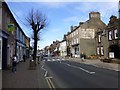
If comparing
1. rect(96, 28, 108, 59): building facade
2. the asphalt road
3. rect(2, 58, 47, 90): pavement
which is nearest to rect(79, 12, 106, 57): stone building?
rect(96, 28, 108, 59): building facade

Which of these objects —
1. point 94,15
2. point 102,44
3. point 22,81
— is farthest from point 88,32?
point 22,81

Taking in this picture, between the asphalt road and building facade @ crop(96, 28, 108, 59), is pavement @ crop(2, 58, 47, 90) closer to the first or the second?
the asphalt road

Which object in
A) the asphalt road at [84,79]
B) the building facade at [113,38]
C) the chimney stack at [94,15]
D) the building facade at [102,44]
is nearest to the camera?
the asphalt road at [84,79]

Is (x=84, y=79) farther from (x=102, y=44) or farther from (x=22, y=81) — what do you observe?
(x=102, y=44)

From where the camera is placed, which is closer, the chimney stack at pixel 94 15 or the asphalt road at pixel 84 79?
the asphalt road at pixel 84 79

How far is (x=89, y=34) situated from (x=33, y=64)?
42541 mm

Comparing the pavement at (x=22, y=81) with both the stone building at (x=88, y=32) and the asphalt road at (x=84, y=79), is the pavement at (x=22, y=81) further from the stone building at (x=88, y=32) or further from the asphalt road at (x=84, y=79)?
the stone building at (x=88, y=32)

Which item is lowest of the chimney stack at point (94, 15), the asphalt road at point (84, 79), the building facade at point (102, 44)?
the asphalt road at point (84, 79)


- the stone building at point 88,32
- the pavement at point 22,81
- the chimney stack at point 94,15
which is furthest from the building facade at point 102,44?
the pavement at point 22,81

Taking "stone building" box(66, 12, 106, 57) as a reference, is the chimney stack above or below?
above

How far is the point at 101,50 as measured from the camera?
54.3 m

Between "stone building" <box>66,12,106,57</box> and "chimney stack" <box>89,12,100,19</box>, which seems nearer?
"stone building" <box>66,12,106,57</box>

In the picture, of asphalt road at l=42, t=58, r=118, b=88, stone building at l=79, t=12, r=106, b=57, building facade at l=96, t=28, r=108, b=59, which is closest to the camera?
asphalt road at l=42, t=58, r=118, b=88

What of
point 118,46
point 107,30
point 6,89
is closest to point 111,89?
point 6,89
